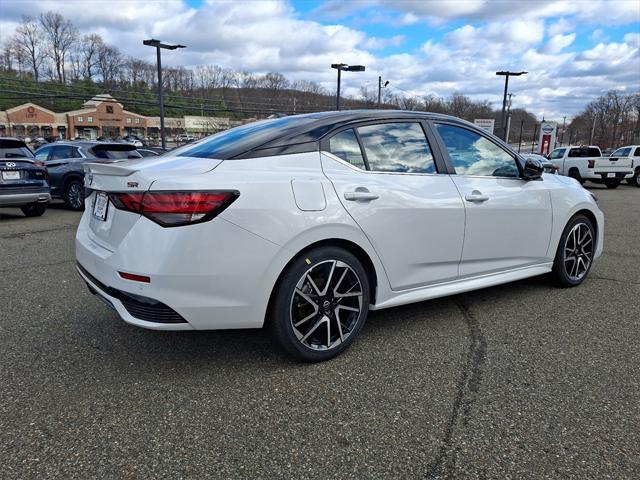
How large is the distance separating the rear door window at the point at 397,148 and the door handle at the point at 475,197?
332 mm

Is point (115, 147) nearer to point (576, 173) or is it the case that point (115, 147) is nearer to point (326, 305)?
point (326, 305)

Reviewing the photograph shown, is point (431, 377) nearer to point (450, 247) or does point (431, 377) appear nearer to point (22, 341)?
point (450, 247)

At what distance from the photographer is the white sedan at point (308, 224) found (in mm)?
2465

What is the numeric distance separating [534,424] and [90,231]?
2765 mm

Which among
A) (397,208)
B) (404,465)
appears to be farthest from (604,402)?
(397,208)

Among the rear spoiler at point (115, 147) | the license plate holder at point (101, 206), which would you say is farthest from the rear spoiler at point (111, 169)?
the rear spoiler at point (115, 147)

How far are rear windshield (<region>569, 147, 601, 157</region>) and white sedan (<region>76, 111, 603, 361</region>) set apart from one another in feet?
70.4

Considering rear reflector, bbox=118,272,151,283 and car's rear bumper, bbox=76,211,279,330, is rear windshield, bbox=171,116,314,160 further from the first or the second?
rear reflector, bbox=118,272,151,283

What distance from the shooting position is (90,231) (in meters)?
2.95

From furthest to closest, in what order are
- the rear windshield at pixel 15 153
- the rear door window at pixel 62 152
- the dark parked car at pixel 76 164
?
the rear door window at pixel 62 152, the dark parked car at pixel 76 164, the rear windshield at pixel 15 153

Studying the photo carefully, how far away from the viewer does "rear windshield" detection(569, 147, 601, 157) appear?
2227 centimetres

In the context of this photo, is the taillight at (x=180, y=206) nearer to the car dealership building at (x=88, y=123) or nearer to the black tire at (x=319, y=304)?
the black tire at (x=319, y=304)

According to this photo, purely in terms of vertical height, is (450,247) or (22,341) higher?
(450,247)

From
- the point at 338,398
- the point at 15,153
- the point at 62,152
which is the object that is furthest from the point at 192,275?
the point at 62,152
